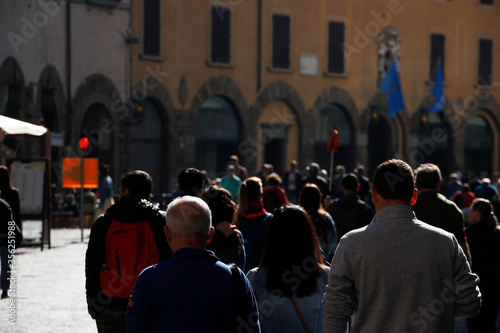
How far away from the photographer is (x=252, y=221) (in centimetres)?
714

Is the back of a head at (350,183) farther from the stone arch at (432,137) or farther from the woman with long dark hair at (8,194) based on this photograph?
the stone arch at (432,137)

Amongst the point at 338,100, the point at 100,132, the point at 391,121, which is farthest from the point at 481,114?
the point at 100,132

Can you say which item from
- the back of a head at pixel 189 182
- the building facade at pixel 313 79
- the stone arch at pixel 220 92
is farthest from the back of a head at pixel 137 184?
the stone arch at pixel 220 92

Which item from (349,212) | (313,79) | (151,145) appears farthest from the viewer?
(313,79)

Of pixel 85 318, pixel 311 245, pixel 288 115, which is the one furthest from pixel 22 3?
pixel 311 245

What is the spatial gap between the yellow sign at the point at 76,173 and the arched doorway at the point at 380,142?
1596cm

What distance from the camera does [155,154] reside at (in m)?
28.1

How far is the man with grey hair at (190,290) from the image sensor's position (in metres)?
3.68

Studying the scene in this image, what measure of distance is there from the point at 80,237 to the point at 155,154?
8941mm

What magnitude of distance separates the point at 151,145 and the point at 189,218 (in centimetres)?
2433

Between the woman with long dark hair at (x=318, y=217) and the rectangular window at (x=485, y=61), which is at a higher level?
the rectangular window at (x=485, y=61)

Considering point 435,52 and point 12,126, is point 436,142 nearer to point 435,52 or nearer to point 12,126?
point 435,52

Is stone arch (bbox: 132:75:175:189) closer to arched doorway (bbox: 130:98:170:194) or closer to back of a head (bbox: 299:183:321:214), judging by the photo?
arched doorway (bbox: 130:98:170:194)

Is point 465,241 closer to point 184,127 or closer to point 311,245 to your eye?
point 311,245
